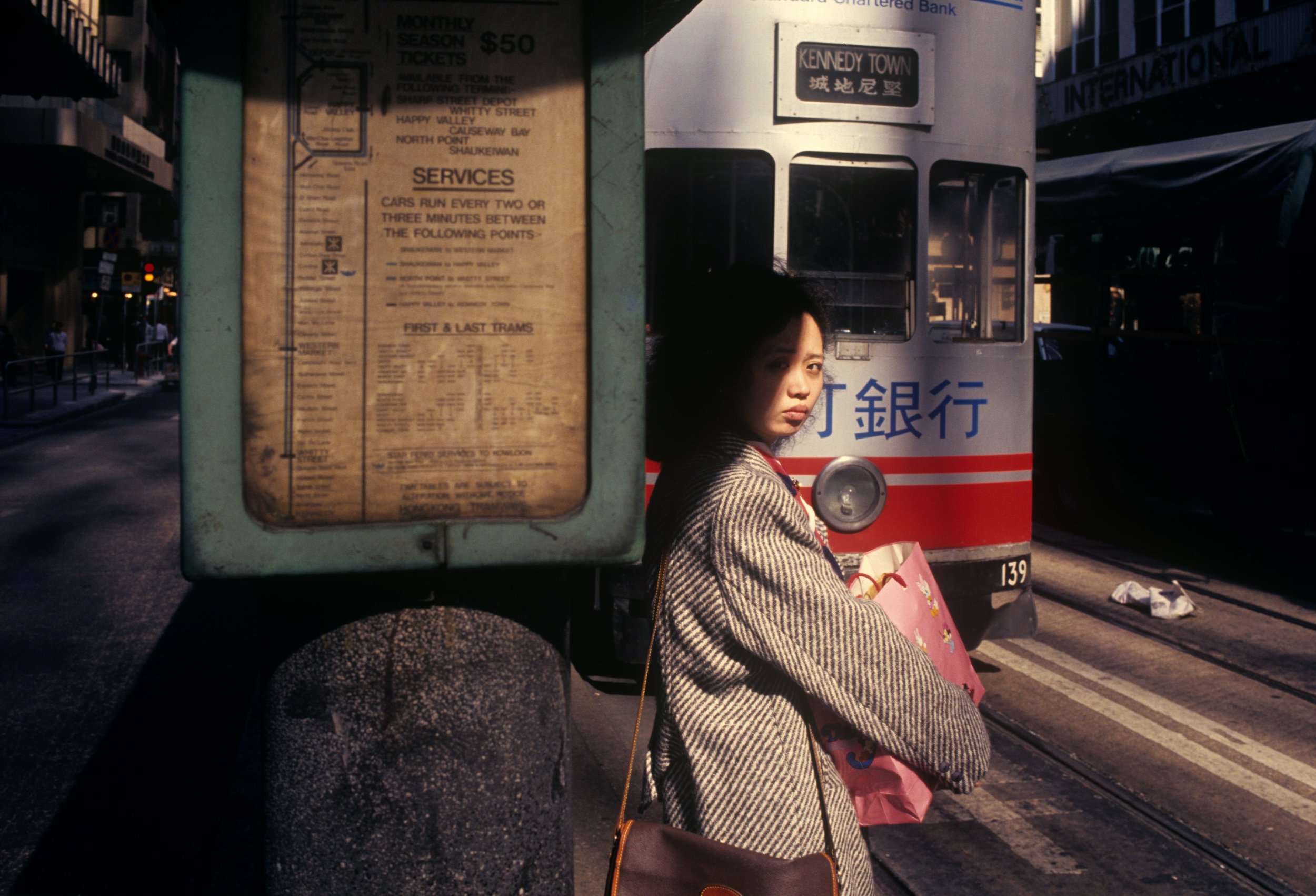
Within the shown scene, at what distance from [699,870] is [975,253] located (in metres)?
4.29

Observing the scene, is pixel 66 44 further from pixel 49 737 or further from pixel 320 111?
pixel 320 111

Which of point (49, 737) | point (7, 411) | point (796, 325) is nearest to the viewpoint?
Answer: point (796, 325)

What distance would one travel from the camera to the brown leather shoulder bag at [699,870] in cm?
154

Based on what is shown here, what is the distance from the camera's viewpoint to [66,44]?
1756 cm

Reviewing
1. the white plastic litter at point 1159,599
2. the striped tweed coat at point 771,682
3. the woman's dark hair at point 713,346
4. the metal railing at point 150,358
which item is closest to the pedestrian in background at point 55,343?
the metal railing at point 150,358

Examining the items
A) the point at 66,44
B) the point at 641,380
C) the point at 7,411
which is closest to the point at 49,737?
the point at 641,380

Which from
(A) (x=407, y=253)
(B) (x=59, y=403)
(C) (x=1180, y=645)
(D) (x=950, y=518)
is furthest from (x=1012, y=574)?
(B) (x=59, y=403)

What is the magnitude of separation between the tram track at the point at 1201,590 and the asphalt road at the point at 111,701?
5983 millimetres

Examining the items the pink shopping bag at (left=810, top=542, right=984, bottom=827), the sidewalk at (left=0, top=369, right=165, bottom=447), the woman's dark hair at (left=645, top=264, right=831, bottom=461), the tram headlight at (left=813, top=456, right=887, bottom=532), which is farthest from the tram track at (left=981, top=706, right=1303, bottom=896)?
the sidewalk at (left=0, top=369, right=165, bottom=447)

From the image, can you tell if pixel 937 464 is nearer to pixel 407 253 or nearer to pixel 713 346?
pixel 713 346

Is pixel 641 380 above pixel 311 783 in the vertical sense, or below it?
above

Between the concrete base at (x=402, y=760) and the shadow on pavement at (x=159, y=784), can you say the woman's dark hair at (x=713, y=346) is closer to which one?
the concrete base at (x=402, y=760)

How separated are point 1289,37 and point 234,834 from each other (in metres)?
19.7

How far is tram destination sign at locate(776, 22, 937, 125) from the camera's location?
4805mm
